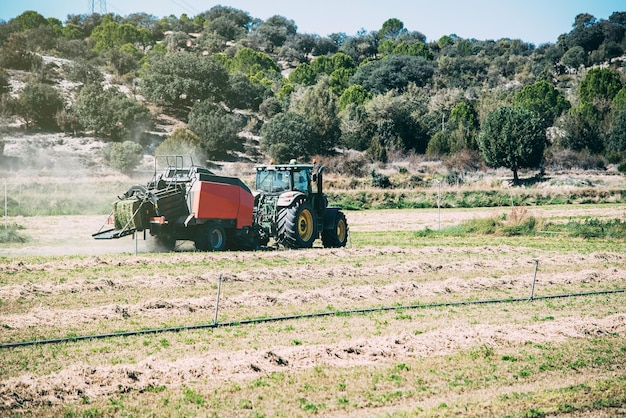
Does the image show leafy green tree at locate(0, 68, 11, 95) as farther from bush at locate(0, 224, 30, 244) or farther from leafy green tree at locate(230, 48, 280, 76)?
leafy green tree at locate(230, 48, 280, 76)

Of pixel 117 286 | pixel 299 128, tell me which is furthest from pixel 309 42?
pixel 117 286

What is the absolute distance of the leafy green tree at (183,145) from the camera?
56062 mm

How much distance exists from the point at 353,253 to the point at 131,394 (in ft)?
47.5

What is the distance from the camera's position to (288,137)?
66375mm

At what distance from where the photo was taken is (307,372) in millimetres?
9430

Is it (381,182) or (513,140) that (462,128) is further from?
(381,182)

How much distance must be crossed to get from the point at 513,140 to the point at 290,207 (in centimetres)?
4656

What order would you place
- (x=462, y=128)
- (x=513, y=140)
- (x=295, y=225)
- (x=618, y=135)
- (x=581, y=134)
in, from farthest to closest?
(x=581, y=134), (x=618, y=135), (x=462, y=128), (x=513, y=140), (x=295, y=225)

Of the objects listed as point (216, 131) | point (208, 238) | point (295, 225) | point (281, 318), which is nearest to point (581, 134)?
point (216, 131)

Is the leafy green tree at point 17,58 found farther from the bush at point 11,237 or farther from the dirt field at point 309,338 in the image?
the dirt field at point 309,338

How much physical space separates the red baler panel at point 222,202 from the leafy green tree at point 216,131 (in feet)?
131

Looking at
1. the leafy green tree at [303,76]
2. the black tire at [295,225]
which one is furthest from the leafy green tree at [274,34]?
the black tire at [295,225]

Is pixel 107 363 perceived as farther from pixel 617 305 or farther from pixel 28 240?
pixel 28 240

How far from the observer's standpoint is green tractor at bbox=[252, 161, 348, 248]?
22766mm
